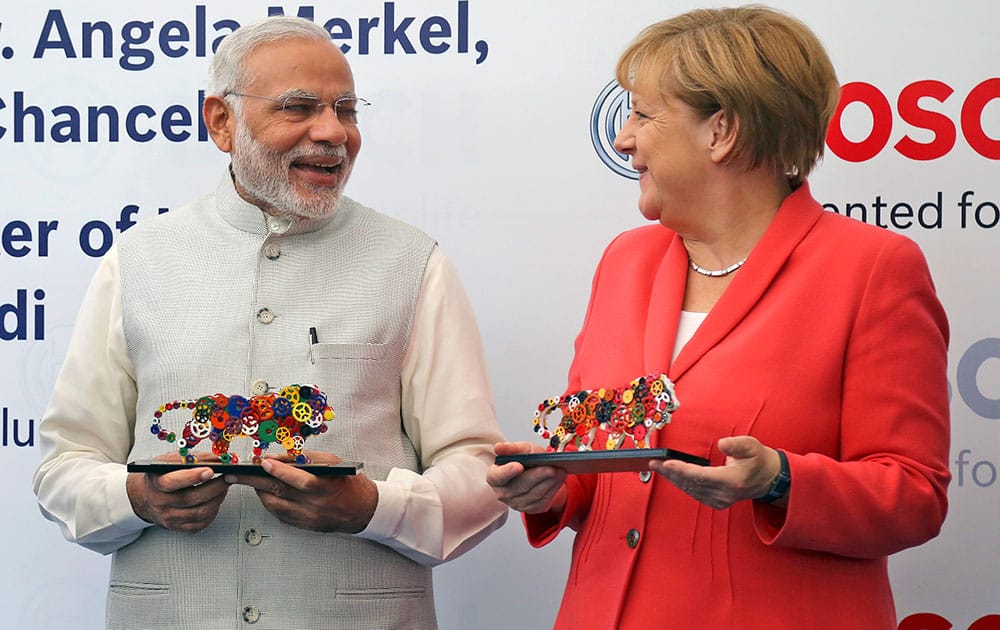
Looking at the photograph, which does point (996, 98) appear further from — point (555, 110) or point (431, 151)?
point (431, 151)

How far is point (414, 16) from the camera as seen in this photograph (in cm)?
323

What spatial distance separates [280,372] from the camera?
2.58 meters

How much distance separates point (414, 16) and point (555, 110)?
398 millimetres

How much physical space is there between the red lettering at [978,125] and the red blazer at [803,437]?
0.92 meters

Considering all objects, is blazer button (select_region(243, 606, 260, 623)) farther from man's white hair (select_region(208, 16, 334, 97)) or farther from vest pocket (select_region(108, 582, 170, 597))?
man's white hair (select_region(208, 16, 334, 97))

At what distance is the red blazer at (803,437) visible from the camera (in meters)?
2.11

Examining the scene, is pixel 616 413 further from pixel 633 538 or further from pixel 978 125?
pixel 978 125

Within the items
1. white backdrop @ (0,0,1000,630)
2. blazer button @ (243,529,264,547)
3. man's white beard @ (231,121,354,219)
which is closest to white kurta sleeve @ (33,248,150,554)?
blazer button @ (243,529,264,547)

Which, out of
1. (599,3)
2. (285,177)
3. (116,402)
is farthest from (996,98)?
(116,402)

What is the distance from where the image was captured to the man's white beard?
2.68 meters

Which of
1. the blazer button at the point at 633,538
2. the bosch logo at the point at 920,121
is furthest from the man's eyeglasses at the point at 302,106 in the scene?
the bosch logo at the point at 920,121

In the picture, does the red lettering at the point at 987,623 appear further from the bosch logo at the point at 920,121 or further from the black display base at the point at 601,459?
the black display base at the point at 601,459

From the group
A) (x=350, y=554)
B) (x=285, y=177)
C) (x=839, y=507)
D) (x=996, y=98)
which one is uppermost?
(x=996, y=98)

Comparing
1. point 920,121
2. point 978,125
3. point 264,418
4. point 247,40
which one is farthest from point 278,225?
point 978,125
